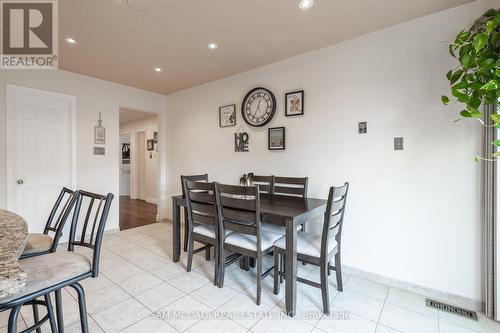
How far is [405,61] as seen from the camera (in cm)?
220

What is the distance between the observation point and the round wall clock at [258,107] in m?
3.06

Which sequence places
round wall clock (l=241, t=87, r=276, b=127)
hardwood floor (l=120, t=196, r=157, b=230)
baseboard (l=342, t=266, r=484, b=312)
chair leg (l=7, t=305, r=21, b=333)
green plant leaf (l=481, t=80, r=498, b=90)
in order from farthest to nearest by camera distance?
hardwood floor (l=120, t=196, r=157, b=230) < round wall clock (l=241, t=87, r=276, b=127) < baseboard (l=342, t=266, r=484, b=312) < green plant leaf (l=481, t=80, r=498, b=90) < chair leg (l=7, t=305, r=21, b=333)

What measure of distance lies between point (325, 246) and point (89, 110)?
151 inches

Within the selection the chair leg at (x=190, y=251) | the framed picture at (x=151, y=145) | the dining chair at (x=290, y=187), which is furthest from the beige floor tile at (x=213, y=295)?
the framed picture at (x=151, y=145)

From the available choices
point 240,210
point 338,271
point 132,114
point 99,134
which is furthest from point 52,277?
point 132,114

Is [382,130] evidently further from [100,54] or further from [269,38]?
→ [100,54]

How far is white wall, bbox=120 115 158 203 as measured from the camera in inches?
247

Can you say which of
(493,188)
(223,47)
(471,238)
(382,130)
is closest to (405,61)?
(382,130)

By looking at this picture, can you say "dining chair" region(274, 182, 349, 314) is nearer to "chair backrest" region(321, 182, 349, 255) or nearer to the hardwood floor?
"chair backrest" region(321, 182, 349, 255)

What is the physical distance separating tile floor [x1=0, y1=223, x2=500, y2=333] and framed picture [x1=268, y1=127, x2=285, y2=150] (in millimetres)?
1463

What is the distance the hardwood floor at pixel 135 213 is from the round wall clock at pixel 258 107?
2851mm

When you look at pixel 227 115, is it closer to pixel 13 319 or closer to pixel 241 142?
pixel 241 142

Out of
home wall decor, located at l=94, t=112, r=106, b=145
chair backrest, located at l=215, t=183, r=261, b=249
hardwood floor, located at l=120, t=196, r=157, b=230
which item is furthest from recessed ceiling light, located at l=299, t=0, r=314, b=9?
hardwood floor, located at l=120, t=196, r=157, b=230

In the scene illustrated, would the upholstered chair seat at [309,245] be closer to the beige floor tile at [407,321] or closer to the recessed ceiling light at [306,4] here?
the beige floor tile at [407,321]
